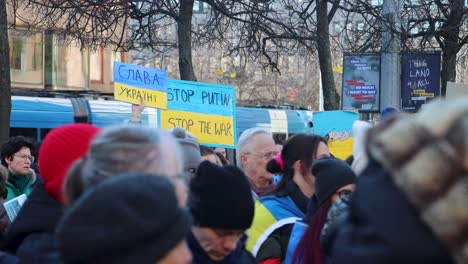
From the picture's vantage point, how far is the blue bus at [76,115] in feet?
52.0

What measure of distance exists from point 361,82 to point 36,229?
1146cm

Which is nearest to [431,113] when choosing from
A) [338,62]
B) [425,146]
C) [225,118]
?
[425,146]

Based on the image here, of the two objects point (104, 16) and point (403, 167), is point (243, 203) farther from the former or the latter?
point (104, 16)

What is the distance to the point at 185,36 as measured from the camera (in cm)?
1345

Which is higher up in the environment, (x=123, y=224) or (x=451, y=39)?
(x=451, y=39)

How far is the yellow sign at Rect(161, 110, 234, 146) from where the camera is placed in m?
9.16

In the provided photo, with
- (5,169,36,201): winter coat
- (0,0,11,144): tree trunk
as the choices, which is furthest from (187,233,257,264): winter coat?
(0,0,11,144): tree trunk

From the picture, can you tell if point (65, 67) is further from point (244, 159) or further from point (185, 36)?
point (244, 159)

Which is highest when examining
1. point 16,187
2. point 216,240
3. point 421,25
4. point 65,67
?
point 421,25

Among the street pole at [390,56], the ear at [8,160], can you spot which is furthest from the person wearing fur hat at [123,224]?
the street pole at [390,56]

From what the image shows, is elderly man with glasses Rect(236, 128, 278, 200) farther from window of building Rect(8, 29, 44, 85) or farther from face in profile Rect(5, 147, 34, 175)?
window of building Rect(8, 29, 44, 85)

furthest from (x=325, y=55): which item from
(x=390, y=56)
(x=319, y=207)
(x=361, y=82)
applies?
(x=319, y=207)

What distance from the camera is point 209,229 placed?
10.3 ft

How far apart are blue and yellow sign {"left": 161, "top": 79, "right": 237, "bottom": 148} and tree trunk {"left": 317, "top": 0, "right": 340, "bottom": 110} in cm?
480
